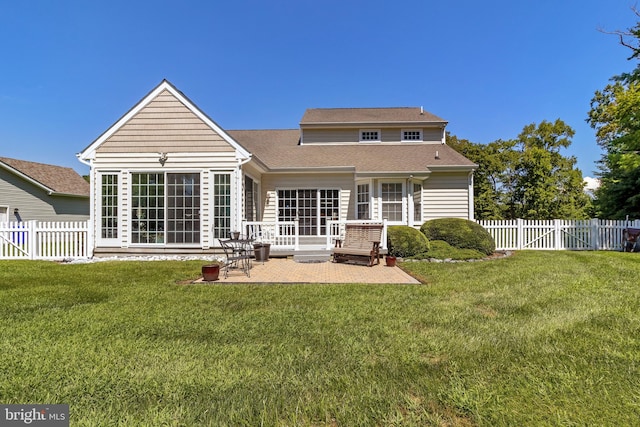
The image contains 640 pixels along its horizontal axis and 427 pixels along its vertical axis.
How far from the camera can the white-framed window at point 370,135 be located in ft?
52.5

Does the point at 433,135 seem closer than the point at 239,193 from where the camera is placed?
No

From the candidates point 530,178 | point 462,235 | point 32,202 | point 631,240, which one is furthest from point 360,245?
point 32,202

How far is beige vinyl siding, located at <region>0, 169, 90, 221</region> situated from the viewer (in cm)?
1827

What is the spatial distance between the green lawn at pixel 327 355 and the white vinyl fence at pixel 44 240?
5.65 m

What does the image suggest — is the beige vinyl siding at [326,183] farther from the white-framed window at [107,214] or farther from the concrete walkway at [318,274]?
the white-framed window at [107,214]

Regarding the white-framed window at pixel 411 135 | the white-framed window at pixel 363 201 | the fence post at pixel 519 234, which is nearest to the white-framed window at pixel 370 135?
the white-framed window at pixel 411 135

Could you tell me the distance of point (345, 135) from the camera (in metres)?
16.0

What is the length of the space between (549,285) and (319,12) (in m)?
13.7

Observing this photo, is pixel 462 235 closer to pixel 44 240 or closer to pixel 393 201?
pixel 393 201

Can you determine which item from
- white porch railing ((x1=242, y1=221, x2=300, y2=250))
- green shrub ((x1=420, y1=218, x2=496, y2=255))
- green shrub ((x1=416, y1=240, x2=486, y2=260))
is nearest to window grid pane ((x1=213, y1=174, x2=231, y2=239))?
white porch railing ((x1=242, y1=221, x2=300, y2=250))

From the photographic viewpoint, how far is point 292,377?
2.69m

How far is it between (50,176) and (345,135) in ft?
72.5

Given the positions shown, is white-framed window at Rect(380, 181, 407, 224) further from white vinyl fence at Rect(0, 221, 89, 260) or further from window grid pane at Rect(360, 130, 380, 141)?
white vinyl fence at Rect(0, 221, 89, 260)

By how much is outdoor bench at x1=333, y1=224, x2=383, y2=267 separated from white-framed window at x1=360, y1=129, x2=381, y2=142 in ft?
24.1
